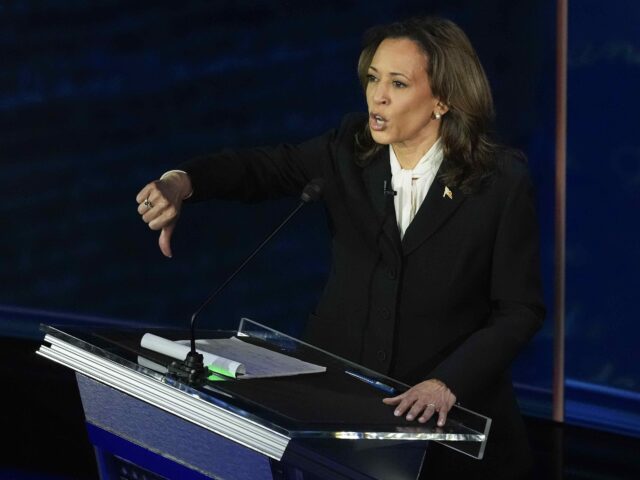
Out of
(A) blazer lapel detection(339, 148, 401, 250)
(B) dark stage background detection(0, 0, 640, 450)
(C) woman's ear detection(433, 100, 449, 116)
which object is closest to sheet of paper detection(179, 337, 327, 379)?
(A) blazer lapel detection(339, 148, 401, 250)

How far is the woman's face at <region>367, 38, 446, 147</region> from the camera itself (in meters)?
1.99

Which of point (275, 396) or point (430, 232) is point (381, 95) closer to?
point (430, 232)

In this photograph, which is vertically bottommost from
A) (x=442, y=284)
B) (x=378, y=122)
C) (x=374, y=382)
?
(x=374, y=382)

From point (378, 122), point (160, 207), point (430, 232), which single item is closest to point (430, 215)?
point (430, 232)

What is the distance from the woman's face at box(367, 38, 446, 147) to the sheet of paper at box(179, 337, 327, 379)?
440 millimetres

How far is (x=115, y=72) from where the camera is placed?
15.6 ft

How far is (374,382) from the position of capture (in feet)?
5.64

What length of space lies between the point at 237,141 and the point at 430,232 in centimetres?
265

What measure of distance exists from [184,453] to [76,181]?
3.53 m

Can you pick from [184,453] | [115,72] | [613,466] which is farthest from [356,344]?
[115,72]

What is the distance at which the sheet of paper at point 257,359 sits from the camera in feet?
5.41

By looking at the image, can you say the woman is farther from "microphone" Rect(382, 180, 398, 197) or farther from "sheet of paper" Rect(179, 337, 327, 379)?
"sheet of paper" Rect(179, 337, 327, 379)

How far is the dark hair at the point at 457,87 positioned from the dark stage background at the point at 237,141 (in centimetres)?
181

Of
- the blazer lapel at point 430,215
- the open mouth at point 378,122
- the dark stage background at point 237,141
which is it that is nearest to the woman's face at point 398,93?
the open mouth at point 378,122
